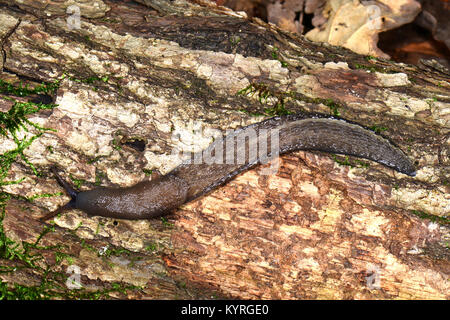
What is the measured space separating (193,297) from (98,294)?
0.81 m

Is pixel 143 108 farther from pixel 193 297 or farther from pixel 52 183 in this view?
pixel 193 297

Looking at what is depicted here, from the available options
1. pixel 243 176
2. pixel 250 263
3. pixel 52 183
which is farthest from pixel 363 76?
pixel 52 183

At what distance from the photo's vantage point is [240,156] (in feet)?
11.0

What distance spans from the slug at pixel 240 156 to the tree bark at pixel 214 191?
0.09 meters

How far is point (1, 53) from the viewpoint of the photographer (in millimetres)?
3273

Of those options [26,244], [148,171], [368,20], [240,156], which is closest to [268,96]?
[240,156]

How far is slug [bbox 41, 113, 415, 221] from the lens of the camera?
3236 millimetres

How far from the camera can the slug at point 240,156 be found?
3.24m

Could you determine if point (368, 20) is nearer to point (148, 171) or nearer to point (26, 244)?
point (148, 171)

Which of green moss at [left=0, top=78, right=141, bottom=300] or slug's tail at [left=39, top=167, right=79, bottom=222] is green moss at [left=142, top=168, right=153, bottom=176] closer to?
slug's tail at [left=39, top=167, right=79, bottom=222]

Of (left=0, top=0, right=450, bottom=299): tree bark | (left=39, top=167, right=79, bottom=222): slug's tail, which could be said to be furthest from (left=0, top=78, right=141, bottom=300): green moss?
(left=39, top=167, right=79, bottom=222): slug's tail

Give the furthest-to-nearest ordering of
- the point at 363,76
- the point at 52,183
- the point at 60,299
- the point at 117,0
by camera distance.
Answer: the point at 117,0 < the point at 363,76 < the point at 60,299 < the point at 52,183

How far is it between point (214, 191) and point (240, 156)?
0.38 meters

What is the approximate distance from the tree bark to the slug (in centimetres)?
9
